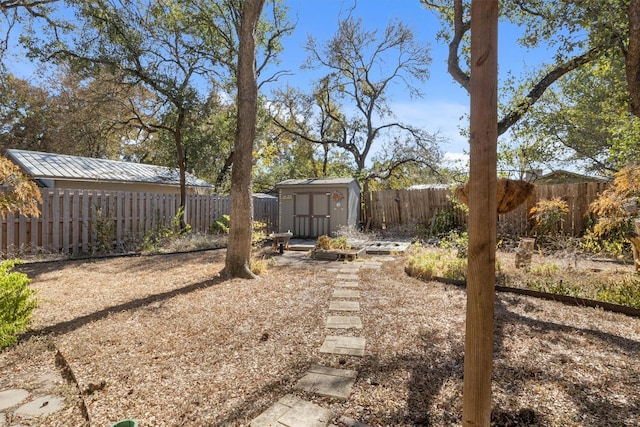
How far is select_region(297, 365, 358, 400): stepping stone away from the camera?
222 cm

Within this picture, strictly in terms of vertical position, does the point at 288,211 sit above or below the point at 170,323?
above

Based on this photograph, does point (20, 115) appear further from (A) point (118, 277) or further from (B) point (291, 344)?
(B) point (291, 344)

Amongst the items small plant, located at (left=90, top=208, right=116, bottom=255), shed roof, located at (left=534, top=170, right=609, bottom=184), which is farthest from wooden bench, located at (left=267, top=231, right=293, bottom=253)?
shed roof, located at (left=534, top=170, right=609, bottom=184)

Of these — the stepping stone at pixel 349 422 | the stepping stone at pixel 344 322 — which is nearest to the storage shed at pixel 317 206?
the stepping stone at pixel 344 322

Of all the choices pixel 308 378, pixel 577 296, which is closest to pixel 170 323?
pixel 308 378

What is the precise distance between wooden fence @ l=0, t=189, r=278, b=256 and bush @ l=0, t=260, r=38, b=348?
222 inches

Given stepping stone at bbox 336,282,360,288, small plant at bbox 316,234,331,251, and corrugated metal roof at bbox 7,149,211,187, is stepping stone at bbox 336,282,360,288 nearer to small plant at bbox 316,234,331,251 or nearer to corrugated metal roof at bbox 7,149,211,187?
small plant at bbox 316,234,331,251

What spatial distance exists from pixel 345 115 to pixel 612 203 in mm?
15408

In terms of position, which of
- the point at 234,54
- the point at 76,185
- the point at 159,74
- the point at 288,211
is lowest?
the point at 288,211

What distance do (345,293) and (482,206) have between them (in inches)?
146

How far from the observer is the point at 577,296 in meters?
4.28

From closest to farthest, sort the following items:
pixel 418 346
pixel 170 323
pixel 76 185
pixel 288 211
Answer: pixel 418 346 → pixel 170 323 → pixel 76 185 → pixel 288 211

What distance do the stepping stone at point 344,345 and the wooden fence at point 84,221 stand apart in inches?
309

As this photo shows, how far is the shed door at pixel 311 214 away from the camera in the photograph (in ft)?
39.2
